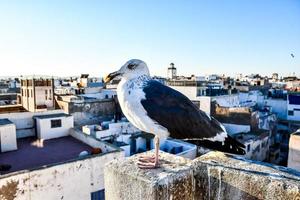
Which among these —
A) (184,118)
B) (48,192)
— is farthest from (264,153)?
(184,118)

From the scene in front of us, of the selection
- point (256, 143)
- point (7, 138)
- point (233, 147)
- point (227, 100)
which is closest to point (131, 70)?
point (233, 147)

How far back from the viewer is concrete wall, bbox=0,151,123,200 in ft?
29.0

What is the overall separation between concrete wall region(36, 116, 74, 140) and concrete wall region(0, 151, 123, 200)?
495 cm

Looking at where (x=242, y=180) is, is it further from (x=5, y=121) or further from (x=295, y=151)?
(x=5, y=121)

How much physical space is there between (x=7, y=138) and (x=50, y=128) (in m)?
2.40

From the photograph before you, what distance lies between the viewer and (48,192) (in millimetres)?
9719

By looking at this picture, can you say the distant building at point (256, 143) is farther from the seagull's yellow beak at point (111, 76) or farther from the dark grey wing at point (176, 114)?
the seagull's yellow beak at point (111, 76)

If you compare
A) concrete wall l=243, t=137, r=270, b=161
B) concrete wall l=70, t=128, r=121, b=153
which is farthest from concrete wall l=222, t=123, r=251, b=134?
concrete wall l=70, t=128, r=121, b=153

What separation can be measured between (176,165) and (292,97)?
95.7 ft

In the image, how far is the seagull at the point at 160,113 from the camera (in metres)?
3.12

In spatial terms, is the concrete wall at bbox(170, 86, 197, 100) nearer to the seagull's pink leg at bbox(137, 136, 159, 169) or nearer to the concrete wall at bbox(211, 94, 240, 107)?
the concrete wall at bbox(211, 94, 240, 107)

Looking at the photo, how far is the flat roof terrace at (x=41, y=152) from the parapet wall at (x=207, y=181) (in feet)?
30.4

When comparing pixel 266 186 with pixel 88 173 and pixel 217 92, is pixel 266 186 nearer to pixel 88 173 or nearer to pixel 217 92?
pixel 88 173

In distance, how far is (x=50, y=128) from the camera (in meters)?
14.6
